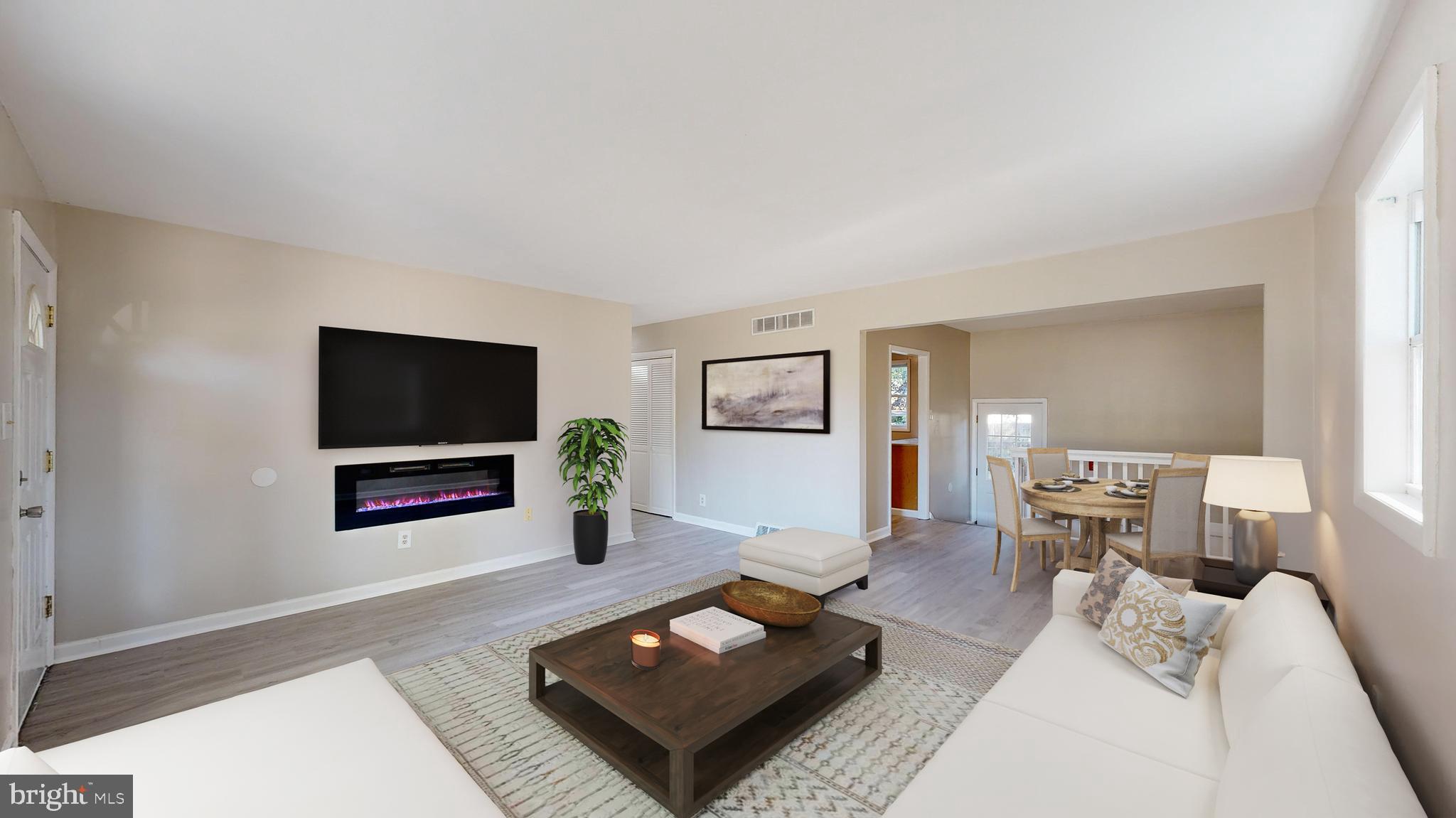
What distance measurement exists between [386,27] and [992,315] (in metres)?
4.05

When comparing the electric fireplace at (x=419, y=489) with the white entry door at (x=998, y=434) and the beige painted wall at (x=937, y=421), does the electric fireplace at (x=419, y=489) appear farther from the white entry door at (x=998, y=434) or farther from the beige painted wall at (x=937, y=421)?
the white entry door at (x=998, y=434)

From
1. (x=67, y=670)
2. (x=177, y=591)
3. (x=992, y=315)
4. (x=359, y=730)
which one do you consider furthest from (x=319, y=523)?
(x=992, y=315)

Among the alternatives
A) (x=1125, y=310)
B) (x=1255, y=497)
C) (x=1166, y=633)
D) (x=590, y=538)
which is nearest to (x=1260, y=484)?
(x=1255, y=497)

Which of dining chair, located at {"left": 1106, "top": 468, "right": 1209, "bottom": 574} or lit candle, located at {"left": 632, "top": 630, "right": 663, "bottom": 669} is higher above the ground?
dining chair, located at {"left": 1106, "top": 468, "right": 1209, "bottom": 574}

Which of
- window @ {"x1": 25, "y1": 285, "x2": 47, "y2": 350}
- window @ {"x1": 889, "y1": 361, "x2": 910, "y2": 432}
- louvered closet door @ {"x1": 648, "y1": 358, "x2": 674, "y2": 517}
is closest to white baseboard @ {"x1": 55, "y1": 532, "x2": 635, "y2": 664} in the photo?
window @ {"x1": 25, "y1": 285, "x2": 47, "y2": 350}

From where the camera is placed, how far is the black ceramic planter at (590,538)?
4711 millimetres

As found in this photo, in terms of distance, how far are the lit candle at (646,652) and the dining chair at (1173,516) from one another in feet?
10.4

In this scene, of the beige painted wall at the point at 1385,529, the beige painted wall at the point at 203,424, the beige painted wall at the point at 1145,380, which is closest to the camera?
the beige painted wall at the point at 1385,529

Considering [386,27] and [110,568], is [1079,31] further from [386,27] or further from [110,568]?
[110,568]

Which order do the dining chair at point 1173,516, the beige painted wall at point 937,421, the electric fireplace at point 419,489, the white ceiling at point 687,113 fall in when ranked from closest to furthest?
the white ceiling at point 687,113 < the dining chair at point 1173,516 < the electric fireplace at point 419,489 < the beige painted wall at point 937,421

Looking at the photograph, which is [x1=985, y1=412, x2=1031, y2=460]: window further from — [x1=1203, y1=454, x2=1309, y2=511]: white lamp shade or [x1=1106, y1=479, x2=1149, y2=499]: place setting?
[x1=1203, y1=454, x2=1309, y2=511]: white lamp shade

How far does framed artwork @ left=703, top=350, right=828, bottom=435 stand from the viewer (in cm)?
535

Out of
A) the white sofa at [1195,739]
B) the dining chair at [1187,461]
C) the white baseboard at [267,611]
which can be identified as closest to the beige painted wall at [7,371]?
the white baseboard at [267,611]

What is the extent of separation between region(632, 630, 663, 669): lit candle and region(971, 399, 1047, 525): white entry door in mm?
5483
